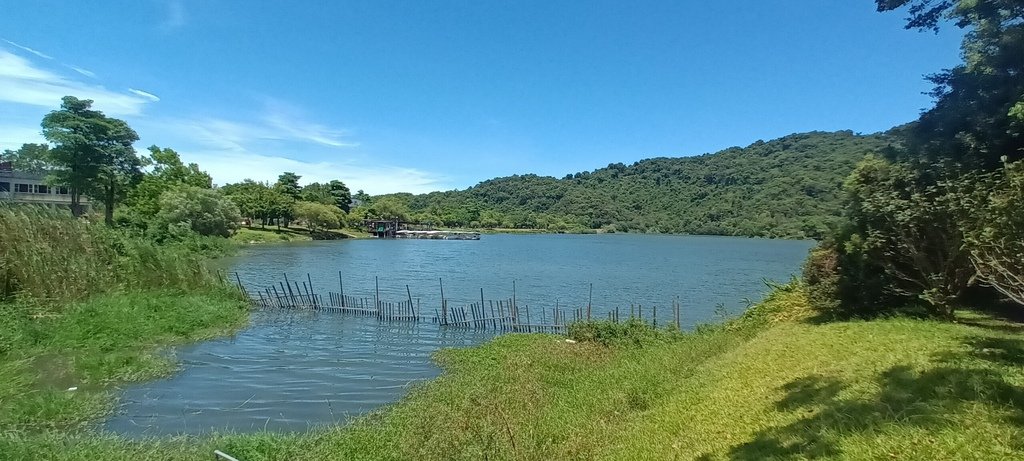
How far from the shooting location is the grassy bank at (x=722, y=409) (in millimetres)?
5223

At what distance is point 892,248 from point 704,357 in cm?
430

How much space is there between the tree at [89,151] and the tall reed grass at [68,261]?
32042 mm

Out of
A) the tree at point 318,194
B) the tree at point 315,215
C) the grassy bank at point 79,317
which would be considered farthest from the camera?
the tree at point 318,194

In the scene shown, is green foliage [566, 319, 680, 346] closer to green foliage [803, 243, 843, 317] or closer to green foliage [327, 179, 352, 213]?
green foliage [803, 243, 843, 317]

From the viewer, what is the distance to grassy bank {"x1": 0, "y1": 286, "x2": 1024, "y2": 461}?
17.1ft

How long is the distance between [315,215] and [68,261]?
76920 mm

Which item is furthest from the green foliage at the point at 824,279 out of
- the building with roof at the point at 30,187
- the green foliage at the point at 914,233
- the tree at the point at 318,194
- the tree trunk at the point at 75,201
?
the tree at the point at 318,194

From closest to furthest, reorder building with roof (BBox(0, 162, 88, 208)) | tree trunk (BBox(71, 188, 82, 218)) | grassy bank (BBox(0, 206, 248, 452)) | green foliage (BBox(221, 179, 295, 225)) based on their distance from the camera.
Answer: grassy bank (BBox(0, 206, 248, 452)) < tree trunk (BBox(71, 188, 82, 218)) < building with roof (BBox(0, 162, 88, 208)) < green foliage (BBox(221, 179, 295, 225))

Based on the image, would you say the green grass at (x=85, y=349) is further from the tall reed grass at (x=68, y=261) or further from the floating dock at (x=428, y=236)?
the floating dock at (x=428, y=236)

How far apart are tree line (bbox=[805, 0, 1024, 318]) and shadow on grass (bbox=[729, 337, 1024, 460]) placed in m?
3.13

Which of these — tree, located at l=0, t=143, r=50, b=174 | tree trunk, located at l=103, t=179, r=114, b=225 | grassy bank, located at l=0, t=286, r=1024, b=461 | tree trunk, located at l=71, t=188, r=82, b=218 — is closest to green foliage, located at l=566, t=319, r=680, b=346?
grassy bank, located at l=0, t=286, r=1024, b=461

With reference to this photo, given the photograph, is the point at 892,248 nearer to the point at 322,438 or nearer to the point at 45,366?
the point at 322,438

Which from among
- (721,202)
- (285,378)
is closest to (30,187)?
(285,378)

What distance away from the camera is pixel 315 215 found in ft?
302
